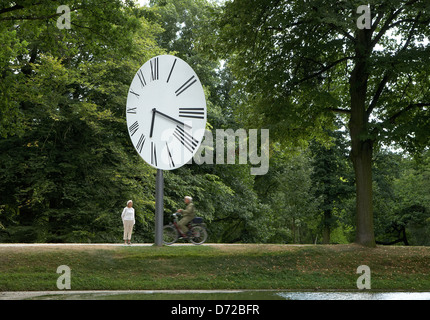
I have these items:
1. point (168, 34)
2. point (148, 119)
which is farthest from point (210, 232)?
point (148, 119)

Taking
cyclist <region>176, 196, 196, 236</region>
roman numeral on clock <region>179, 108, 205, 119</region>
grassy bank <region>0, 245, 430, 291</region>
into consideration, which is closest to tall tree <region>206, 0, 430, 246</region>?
grassy bank <region>0, 245, 430, 291</region>

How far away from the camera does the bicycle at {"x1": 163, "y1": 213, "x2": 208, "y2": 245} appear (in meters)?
17.6

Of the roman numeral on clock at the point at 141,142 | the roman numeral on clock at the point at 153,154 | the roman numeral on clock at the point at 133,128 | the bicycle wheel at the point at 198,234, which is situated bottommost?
the bicycle wheel at the point at 198,234

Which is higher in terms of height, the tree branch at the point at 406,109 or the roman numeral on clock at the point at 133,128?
the tree branch at the point at 406,109

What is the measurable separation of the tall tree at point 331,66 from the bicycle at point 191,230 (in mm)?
5016

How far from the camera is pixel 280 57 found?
2117 cm

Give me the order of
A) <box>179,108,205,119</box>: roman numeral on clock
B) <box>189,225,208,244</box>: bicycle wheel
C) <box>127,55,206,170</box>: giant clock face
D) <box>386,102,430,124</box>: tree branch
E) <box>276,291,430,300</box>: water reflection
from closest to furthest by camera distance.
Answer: <box>276,291,430,300</box>: water reflection → <box>127,55,206,170</box>: giant clock face → <box>179,108,205,119</box>: roman numeral on clock → <box>189,225,208,244</box>: bicycle wheel → <box>386,102,430,124</box>: tree branch

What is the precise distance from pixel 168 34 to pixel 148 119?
2133 cm

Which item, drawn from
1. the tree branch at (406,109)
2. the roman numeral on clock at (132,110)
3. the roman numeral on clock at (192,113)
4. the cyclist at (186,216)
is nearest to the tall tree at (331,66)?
the tree branch at (406,109)

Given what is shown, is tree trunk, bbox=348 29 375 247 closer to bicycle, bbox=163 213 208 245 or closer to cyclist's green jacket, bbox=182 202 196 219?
bicycle, bbox=163 213 208 245

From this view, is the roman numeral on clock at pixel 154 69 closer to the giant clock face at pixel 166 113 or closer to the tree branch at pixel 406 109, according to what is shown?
the giant clock face at pixel 166 113

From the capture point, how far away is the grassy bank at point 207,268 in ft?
46.5

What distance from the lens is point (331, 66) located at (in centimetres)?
2153

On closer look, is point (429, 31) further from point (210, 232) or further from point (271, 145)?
point (210, 232)
